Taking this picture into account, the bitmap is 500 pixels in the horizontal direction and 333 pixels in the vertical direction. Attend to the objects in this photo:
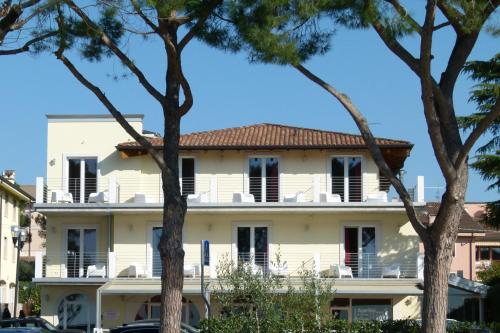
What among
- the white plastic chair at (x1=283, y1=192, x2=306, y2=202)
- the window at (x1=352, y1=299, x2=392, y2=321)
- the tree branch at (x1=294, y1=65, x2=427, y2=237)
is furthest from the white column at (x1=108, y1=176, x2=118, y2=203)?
the tree branch at (x1=294, y1=65, x2=427, y2=237)

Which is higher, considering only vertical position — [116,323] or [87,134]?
[87,134]

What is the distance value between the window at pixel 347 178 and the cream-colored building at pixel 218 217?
51 millimetres

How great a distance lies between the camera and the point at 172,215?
19391 millimetres

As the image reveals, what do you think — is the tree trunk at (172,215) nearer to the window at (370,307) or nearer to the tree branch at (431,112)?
the tree branch at (431,112)

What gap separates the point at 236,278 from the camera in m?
22.5

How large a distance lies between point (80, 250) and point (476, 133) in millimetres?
28822

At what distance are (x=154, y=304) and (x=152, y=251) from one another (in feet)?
7.62

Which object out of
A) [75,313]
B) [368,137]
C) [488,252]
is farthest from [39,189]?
[488,252]

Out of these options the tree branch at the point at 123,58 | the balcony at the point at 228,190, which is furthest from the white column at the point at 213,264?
the tree branch at the point at 123,58

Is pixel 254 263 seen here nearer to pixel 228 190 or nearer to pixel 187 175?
pixel 228 190

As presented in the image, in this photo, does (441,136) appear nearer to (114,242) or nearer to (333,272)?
(333,272)

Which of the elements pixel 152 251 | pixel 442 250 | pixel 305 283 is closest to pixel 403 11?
pixel 442 250

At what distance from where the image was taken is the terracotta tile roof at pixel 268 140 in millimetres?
42094

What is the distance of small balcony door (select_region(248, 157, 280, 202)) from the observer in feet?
140
